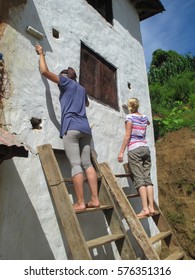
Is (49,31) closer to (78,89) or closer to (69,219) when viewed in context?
(78,89)

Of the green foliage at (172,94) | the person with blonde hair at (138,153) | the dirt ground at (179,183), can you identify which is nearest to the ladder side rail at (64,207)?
the person with blonde hair at (138,153)

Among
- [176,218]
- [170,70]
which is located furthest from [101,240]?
[170,70]

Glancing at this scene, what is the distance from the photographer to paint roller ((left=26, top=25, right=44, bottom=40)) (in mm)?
3565

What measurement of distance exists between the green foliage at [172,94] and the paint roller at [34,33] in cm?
610

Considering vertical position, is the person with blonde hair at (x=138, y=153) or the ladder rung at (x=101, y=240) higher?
the person with blonde hair at (x=138, y=153)

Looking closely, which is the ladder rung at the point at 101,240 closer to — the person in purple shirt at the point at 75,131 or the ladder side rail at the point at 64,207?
the ladder side rail at the point at 64,207

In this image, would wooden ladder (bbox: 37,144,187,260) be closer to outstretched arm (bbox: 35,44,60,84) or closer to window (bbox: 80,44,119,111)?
outstretched arm (bbox: 35,44,60,84)

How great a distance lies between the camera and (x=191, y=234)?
18.2ft

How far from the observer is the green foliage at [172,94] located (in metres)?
9.40

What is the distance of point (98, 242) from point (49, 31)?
10.2ft

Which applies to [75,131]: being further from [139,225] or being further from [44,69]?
[139,225]

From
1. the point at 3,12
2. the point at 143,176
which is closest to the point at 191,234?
the point at 143,176

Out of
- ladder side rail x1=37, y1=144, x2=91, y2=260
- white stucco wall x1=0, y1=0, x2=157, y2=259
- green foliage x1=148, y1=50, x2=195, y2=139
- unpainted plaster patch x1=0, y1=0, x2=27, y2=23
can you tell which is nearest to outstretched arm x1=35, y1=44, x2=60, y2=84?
white stucco wall x1=0, y1=0, x2=157, y2=259

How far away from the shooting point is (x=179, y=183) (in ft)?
21.7
